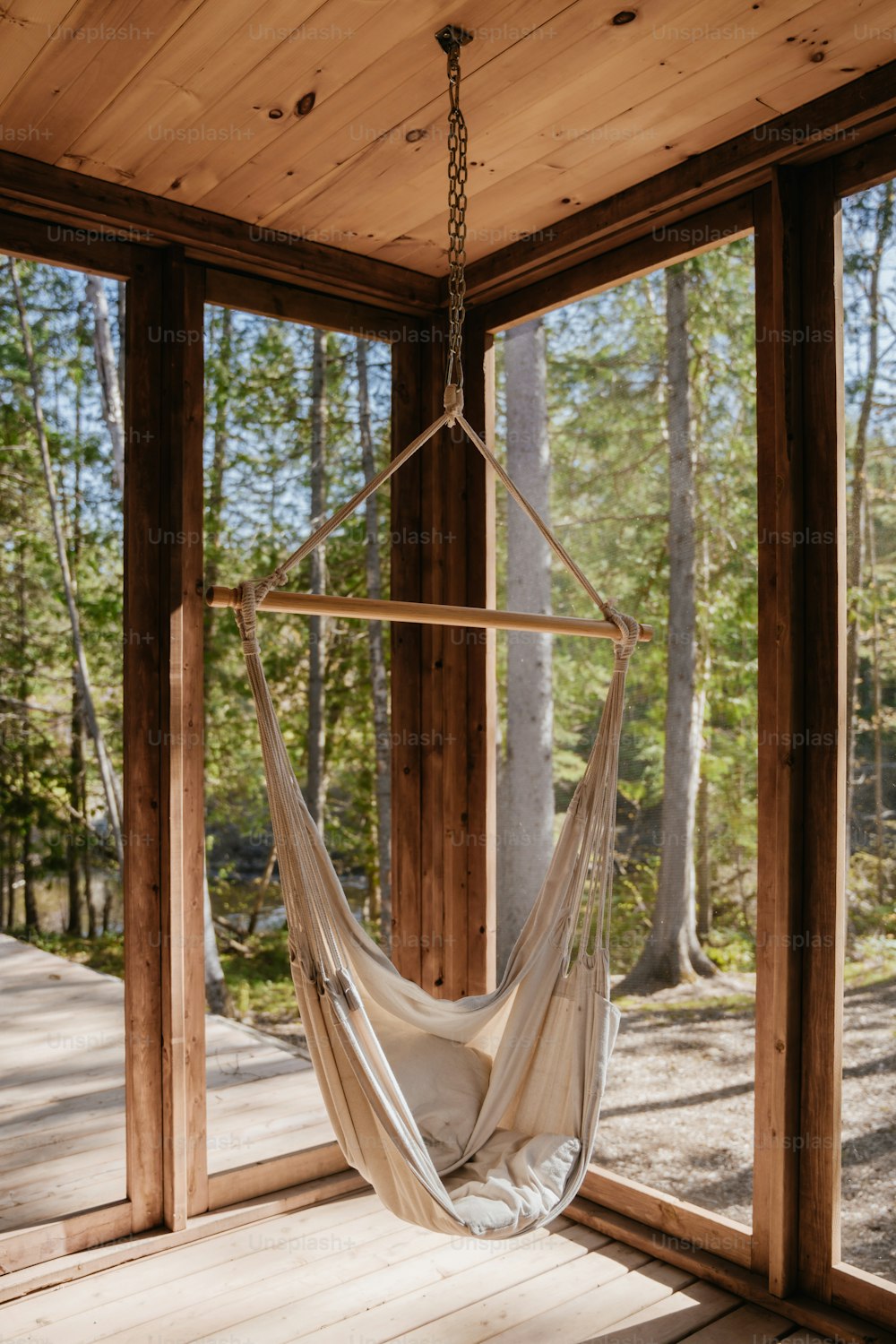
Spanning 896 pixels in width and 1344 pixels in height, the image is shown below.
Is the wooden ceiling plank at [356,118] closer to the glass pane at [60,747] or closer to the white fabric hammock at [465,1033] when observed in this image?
the glass pane at [60,747]

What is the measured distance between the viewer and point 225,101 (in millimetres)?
1880

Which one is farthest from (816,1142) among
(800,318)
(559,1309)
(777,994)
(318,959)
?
(800,318)

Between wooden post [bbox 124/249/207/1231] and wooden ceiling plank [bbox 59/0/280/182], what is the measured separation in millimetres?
303

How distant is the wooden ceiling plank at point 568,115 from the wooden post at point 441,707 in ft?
1.87

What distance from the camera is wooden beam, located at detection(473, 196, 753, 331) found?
7.02ft

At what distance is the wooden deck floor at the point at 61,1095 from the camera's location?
2.17m

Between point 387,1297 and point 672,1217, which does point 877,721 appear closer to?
point 672,1217

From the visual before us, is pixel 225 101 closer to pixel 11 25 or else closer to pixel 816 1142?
pixel 11 25

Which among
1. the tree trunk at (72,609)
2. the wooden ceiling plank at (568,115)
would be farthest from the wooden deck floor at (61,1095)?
the wooden ceiling plank at (568,115)

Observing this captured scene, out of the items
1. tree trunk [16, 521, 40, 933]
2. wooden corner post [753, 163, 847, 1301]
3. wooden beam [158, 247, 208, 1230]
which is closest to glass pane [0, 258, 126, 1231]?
tree trunk [16, 521, 40, 933]

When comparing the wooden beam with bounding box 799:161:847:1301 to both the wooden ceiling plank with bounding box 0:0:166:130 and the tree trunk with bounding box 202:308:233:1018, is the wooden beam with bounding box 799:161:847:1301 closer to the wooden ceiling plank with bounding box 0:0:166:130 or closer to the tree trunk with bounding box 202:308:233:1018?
the wooden ceiling plank with bounding box 0:0:166:130

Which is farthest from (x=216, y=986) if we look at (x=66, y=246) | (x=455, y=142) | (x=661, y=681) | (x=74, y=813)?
(x=455, y=142)

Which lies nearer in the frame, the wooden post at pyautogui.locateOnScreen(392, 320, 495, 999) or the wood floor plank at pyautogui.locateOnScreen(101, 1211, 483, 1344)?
the wood floor plank at pyautogui.locateOnScreen(101, 1211, 483, 1344)

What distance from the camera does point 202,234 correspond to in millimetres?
2342
